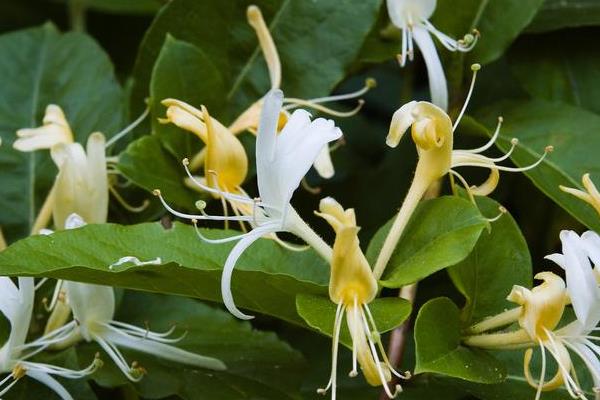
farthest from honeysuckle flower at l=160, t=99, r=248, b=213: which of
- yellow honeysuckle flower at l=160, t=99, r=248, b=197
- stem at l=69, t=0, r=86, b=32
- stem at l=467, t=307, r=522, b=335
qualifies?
stem at l=69, t=0, r=86, b=32

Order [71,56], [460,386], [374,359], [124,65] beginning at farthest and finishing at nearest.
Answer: [124,65], [71,56], [460,386], [374,359]

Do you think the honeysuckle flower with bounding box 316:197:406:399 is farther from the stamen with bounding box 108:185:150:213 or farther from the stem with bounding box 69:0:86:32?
the stem with bounding box 69:0:86:32

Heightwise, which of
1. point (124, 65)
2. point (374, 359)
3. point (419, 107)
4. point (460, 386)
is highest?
point (419, 107)

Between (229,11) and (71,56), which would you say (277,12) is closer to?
(229,11)

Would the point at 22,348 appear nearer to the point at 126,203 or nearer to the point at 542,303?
the point at 126,203

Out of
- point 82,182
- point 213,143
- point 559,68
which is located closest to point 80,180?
point 82,182

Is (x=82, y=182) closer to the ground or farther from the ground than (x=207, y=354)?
farther from the ground

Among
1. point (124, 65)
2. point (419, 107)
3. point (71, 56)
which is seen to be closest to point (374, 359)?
point (419, 107)
